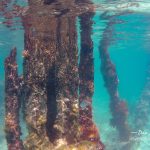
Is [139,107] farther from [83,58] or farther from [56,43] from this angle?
[56,43]

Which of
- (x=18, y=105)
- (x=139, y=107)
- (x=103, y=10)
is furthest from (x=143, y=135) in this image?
(x=18, y=105)

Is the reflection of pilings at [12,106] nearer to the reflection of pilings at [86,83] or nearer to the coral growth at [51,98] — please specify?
the coral growth at [51,98]

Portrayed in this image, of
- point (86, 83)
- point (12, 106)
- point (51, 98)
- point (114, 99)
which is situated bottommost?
point (114, 99)

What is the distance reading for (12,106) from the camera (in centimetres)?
1260

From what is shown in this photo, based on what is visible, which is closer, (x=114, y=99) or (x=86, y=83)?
(x=86, y=83)

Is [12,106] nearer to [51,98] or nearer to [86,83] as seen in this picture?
[51,98]

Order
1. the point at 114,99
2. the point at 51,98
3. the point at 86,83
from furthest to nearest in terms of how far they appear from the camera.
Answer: the point at 114,99
the point at 86,83
the point at 51,98

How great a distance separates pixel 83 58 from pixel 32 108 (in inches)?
204

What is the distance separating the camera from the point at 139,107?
35.7 m

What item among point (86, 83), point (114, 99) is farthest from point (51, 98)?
point (114, 99)

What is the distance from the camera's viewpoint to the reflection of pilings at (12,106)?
1236 cm

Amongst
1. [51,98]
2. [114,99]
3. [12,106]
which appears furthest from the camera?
[114,99]

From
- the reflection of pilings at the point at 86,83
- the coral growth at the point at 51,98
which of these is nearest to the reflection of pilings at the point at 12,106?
the coral growth at the point at 51,98

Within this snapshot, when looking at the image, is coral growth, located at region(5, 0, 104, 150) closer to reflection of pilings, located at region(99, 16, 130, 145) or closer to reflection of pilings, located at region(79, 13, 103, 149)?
reflection of pilings, located at region(79, 13, 103, 149)
